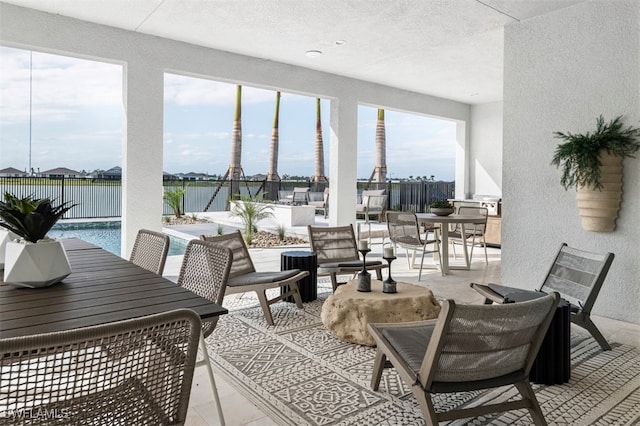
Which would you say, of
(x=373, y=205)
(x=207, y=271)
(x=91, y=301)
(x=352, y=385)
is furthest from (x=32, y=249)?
(x=373, y=205)

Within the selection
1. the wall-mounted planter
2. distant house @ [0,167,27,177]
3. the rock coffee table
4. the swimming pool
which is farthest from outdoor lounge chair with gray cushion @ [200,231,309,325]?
distant house @ [0,167,27,177]

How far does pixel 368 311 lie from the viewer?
10.3 feet

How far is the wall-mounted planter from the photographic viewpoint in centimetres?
396

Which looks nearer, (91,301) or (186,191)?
(91,301)

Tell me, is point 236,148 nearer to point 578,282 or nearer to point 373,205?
point 373,205

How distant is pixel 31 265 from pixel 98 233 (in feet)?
28.5

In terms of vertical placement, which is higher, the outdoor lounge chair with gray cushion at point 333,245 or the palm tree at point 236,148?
→ the palm tree at point 236,148

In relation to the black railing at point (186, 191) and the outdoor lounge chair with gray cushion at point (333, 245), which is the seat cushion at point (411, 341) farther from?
the black railing at point (186, 191)

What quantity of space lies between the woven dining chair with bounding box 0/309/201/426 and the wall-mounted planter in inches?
156

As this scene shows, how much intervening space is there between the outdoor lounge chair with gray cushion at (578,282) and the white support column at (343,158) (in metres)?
3.97

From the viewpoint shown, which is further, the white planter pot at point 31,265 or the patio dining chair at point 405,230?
the patio dining chair at point 405,230

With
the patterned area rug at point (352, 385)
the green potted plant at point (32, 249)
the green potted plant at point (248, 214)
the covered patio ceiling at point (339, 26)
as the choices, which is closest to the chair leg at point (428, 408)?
the patterned area rug at point (352, 385)

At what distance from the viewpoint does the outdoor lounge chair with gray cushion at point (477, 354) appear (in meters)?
1.79

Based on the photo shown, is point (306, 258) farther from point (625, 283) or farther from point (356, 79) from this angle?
point (356, 79)
